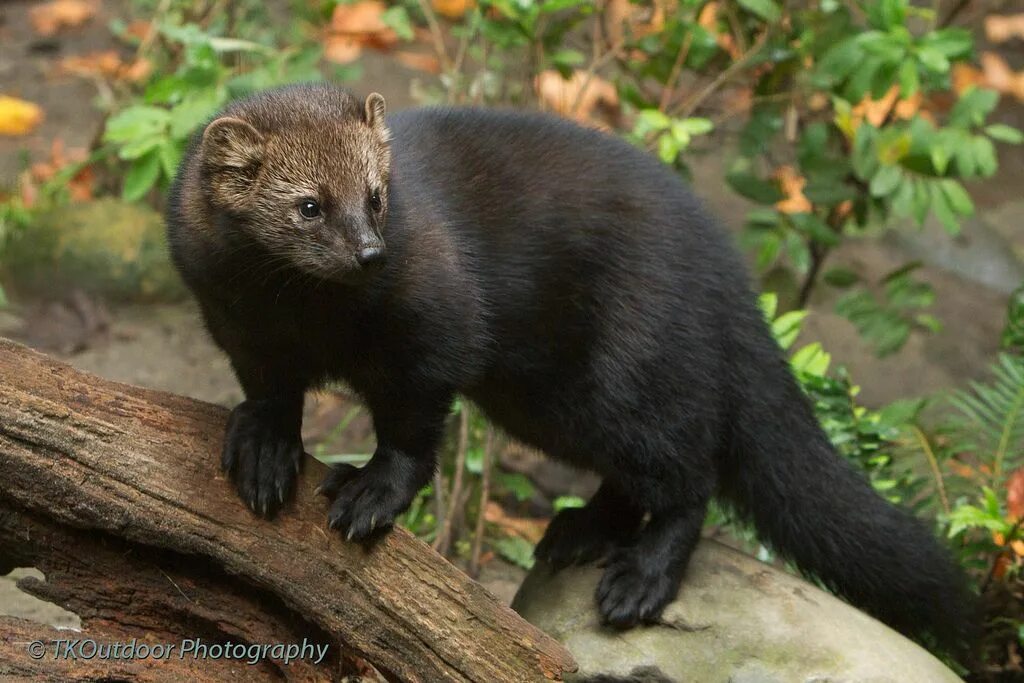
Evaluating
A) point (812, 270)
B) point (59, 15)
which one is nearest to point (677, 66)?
point (812, 270)

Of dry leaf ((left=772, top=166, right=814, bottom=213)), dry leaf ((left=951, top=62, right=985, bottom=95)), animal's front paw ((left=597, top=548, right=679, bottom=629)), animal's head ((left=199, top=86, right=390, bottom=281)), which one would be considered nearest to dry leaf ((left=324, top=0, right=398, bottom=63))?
dry leaf ((left=772, top=166, right=814, bottom=213))

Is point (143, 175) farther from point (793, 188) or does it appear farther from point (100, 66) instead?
point (793, 188)

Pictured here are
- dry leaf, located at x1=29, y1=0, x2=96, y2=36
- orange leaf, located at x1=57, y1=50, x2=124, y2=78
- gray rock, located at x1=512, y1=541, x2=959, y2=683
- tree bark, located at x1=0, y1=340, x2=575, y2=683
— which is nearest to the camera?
tree bark, located at x1=0, y1=340, x2=575, y2=683

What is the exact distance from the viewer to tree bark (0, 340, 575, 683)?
3.27 metres

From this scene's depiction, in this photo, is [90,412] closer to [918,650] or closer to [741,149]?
[918,650]

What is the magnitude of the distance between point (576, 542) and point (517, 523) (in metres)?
1.89

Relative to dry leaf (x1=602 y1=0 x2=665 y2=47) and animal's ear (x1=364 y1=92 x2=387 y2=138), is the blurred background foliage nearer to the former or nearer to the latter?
dry leaf (x1=602 y1=0 x2=665 y2=47)

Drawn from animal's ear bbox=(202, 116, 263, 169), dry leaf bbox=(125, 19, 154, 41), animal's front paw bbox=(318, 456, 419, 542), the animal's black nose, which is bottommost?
dry leaf bbox=(125, 19, 154, 41)

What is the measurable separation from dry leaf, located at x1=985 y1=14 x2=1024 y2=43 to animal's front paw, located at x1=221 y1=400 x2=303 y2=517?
348 inches

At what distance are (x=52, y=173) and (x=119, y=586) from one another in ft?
16.3

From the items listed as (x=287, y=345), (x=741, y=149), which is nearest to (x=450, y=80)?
(x=741, y=149)

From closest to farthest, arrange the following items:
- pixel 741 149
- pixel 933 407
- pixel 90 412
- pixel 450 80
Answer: pixel 90 412
pixel 450 80
pixel 741 149
pixel 933 407

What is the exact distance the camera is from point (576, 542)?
4250 millimetres

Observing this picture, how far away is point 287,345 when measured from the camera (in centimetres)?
356
